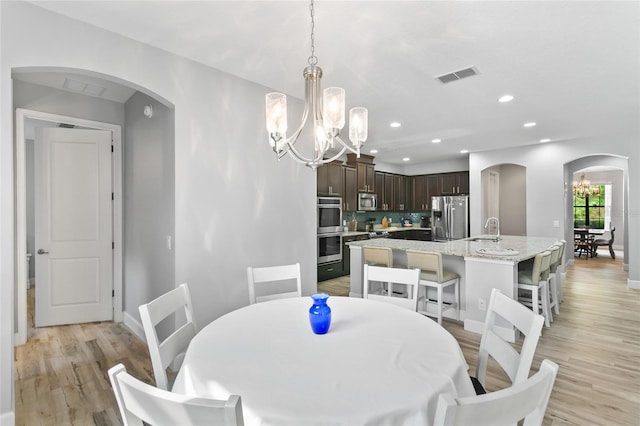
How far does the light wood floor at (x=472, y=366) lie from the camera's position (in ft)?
6.86

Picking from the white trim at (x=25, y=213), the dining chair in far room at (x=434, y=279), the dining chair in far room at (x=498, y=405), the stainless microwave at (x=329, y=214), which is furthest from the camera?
the stainless microwave at (x=329, y=214)

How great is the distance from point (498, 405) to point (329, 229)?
5.23 metres

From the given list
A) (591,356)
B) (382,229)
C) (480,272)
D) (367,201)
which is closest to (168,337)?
(480,272)

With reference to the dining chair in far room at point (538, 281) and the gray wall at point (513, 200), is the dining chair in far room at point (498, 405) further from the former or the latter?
the gray wall at point (513, 200)

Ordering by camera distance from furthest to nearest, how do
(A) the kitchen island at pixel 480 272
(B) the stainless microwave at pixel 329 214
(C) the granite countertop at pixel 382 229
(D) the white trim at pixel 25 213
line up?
(C) the granite countertop at pixel 382 229, (B) the stainless microwave at pixel 329 214, (A) the kitchen island at pixel 480 272, (D) the white trim at pixel 25 213

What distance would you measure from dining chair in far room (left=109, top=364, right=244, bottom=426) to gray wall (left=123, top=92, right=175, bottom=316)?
1.94 metres

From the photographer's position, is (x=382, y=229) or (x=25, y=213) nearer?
(x=25, y=213)

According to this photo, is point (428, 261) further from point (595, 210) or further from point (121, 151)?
point (595, 210)

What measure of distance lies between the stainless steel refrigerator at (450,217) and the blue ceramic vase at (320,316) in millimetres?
6818

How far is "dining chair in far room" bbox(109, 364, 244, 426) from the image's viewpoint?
691mm

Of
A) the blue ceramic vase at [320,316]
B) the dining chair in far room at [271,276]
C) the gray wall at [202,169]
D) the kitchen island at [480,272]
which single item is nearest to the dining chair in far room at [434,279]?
the kitchen island at [480,272]

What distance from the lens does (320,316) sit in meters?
1.45

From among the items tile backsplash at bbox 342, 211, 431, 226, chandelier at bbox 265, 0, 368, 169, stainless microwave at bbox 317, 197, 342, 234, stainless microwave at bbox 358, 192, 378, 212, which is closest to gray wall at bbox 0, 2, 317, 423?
chandelier at bbox 265, 0, 368, 169

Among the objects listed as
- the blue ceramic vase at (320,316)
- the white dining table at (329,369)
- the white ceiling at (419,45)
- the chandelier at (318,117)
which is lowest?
the white dining table at (329,369)
